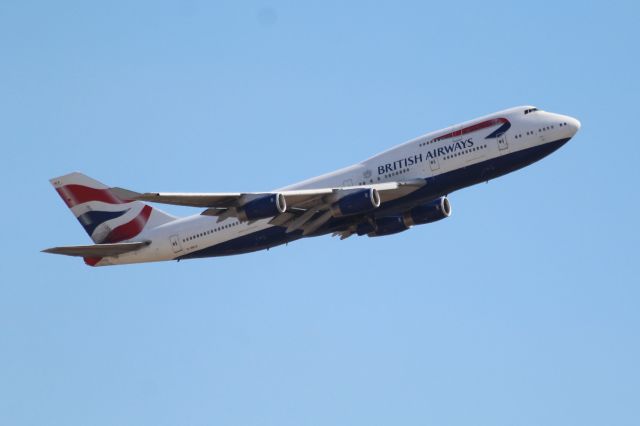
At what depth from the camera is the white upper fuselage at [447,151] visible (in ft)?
184

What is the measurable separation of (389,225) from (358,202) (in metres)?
6.43

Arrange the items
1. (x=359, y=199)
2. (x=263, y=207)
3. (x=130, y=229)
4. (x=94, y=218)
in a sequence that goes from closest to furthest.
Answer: (x=263, y=207)
(x=359, y=199)
(x=130, y=229)
(x=94, y=218)

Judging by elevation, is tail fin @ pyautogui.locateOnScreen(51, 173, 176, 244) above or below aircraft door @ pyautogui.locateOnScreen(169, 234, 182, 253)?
above

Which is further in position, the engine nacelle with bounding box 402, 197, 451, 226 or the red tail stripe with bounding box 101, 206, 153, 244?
the red tail stripe with bounding box 101, 206, 153, 244

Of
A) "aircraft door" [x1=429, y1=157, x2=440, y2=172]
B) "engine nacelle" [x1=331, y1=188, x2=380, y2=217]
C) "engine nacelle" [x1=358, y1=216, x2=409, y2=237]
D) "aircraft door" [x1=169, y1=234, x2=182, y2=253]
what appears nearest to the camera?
"engine nacelle" [x1=331, y1=188, x2=380, y2=217]

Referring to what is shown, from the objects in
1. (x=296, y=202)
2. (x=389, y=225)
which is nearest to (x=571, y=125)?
(x=389, y=225)

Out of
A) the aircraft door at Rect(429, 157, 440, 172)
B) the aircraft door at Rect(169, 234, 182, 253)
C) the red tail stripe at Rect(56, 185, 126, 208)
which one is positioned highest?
the red tail stripe at Rect(56, 185, 126, 208)

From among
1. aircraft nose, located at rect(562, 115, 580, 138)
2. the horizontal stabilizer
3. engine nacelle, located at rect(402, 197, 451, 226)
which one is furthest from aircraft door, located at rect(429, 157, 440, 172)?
the horizontal stabilizer

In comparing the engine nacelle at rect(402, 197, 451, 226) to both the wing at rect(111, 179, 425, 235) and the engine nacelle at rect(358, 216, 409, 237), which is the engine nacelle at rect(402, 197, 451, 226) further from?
the wing at rect(111, 179, 425, 235)

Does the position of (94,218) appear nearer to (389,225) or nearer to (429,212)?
(389,225)

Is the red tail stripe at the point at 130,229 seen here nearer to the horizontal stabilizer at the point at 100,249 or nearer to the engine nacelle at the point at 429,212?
the horizontal stabilizer at the point at 100,249

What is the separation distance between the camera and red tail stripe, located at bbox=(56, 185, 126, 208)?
6581 centimetres

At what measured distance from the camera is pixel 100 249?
6116 centimetres

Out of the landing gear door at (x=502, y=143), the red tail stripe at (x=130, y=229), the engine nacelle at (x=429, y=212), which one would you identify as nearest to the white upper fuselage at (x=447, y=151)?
the landing gear door at (x=502, y=143)
